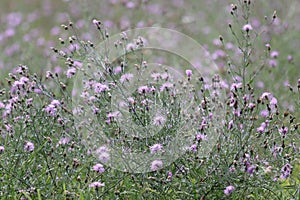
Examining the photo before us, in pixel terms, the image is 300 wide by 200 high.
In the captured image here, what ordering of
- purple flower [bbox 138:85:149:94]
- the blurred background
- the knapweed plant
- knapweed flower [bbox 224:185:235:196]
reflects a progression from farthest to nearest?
1. the blurred background
2. purple flower [bbox 138:85:149:94]
3. the knapweed plant
4. knapweed flower [bbox 224:185:235:196]

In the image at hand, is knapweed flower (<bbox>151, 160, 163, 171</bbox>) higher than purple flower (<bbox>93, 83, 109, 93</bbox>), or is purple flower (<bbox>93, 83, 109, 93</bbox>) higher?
purple flower (<bbox>93, 83, 109, 93</bbox>)

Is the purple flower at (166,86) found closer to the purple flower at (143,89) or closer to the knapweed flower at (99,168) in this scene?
the purple flower at (143,89)

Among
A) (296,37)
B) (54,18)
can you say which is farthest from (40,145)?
(54,18)

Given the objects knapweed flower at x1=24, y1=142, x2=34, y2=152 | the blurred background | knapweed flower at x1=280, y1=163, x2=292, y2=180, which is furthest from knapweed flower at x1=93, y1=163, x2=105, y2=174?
the blurred background

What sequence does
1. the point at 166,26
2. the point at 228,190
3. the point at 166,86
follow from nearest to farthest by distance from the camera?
the point at 228,190
the point at 166,86
the point at 166,26

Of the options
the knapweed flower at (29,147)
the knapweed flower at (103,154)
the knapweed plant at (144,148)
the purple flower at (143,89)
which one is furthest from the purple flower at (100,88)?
the knapweed flower at (29,147)

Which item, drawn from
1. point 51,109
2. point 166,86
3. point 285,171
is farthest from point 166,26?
point 285,171

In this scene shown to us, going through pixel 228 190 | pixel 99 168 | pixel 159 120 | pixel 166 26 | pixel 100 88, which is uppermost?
pixel 166 26

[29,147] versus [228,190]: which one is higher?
[29,147]

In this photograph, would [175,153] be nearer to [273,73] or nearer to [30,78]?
[30,78]

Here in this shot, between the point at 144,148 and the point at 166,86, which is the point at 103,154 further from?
the point at 166,86

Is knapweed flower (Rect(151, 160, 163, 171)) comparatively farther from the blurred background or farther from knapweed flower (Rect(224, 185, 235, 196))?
the blurred background
